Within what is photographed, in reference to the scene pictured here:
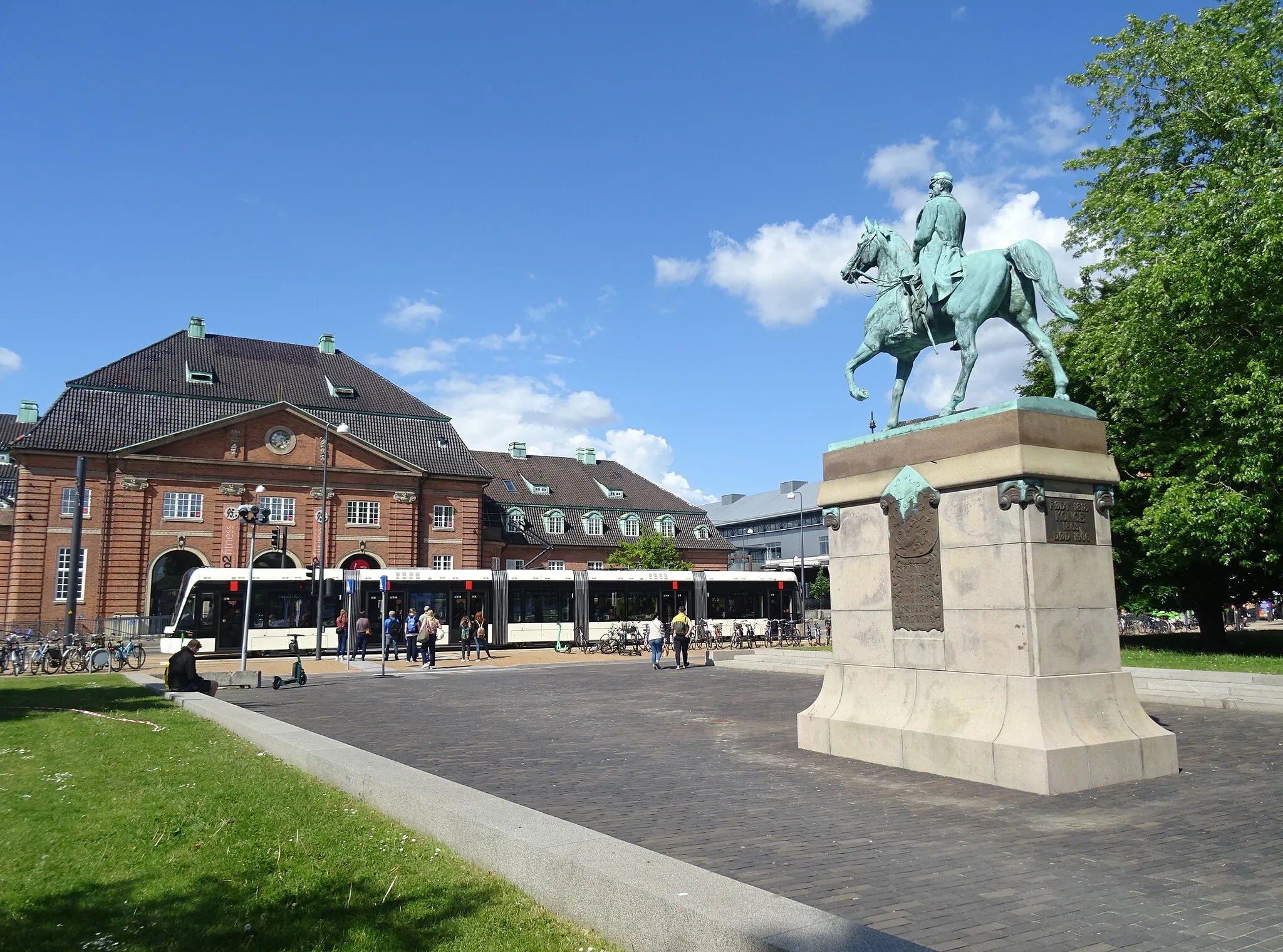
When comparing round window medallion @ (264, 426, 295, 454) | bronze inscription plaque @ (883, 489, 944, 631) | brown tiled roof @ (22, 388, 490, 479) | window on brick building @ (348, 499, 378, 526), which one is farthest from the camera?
window on brick building @ (348, 499, 378, 526)

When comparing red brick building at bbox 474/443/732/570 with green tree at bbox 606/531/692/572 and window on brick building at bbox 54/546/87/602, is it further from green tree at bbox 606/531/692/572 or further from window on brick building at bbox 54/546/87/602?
window on brick building at bbox 54/546/87/602

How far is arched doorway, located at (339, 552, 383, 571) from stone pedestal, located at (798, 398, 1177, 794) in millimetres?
48011

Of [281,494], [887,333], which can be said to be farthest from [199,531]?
[887,333]

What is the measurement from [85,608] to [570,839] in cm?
5233

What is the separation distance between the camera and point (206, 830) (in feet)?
23.4

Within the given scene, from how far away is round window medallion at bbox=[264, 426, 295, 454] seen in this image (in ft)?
178

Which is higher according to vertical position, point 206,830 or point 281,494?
point 281,494

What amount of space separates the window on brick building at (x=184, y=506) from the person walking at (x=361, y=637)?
20025 mm

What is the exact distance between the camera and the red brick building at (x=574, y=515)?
67750mm

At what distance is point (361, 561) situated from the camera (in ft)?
183

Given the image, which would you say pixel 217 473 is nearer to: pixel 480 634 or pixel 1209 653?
pixel 480 634

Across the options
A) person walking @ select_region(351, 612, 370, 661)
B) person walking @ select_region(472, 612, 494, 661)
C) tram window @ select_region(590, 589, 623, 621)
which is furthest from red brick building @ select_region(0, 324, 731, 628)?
tram window @ select_region(590, 589, 623, 621)

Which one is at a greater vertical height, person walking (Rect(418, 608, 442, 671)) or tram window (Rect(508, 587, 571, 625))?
tram window (Rect(508, 587, 571, 625))

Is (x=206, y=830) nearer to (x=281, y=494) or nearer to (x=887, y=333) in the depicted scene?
(x=887, y=333)
